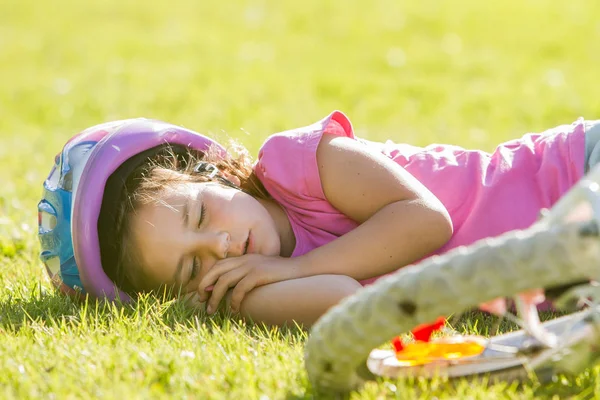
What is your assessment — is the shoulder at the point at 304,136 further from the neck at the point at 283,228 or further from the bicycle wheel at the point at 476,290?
the bicycle wheel at the point at 476,290

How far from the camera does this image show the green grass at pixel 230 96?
2742mm

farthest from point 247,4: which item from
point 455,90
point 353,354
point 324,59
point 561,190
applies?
Answer: point 353,354

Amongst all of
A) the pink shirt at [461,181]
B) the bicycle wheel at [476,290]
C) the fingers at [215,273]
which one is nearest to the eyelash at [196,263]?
the fingers at [215,273]

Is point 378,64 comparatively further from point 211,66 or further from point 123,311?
point 123,311

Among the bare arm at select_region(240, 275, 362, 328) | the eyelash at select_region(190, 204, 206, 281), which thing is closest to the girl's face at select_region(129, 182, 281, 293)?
the eyelash at select_region(190, 204, 206, 281)

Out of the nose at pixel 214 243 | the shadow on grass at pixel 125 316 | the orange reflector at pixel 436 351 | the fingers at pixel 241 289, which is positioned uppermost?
the nose at pixel 214 243

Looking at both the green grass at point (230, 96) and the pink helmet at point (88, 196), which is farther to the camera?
the pink helmet at point (88, 196)

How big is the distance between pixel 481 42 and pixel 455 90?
2.61 metres

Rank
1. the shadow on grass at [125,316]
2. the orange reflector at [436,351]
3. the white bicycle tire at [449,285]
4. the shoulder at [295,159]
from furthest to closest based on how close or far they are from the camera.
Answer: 1. the shoulder at [295,159]
2. the shadow on grass at [125,316]
3. the orange reflector at [436,351]
4. the white bicycle tire at [449,285]

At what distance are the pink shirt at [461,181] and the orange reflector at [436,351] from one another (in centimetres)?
107

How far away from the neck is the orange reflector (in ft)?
4.11

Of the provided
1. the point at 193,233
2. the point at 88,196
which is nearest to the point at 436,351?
the point at 193,233

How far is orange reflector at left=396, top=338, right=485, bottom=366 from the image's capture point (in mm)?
2590

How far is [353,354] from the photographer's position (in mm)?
2406
